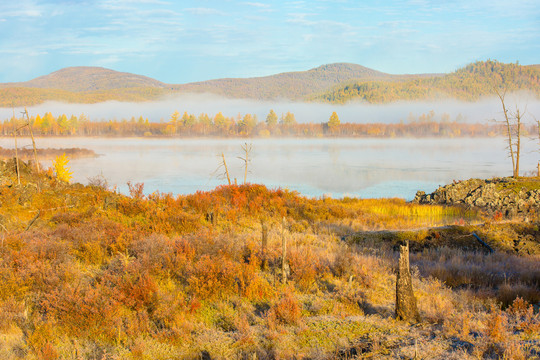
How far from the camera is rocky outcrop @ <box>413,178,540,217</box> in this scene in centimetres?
1983

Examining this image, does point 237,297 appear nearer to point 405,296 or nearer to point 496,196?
point 405,296

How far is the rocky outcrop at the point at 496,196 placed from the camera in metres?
19.8

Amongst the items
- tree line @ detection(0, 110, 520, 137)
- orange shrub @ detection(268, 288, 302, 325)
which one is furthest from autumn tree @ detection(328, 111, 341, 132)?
orange shrub @ detection(268, 288, 302, 325)

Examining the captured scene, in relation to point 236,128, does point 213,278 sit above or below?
below

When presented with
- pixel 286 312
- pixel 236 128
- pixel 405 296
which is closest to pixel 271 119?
pixel 236 128

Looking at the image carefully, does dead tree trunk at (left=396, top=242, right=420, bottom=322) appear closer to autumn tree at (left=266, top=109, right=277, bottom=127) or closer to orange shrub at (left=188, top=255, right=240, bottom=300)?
orange shrub at (left=188, top=255, right=240, bottom=300)

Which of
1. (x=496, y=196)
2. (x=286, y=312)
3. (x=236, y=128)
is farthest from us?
(x=236, y=128)

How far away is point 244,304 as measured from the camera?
745 cm

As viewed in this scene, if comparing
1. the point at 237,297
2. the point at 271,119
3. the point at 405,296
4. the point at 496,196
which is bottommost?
the point at 237,297

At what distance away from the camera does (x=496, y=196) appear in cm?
2152

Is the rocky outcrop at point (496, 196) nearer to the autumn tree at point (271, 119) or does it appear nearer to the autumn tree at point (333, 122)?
the autumn tree at point (333, 122)

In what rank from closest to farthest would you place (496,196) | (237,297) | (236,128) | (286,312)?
(286,312), (237,297), (496,196), (236,128)

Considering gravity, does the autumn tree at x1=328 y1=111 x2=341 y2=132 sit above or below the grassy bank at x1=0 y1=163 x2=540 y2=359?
above

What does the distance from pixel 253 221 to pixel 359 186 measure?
23804mm
